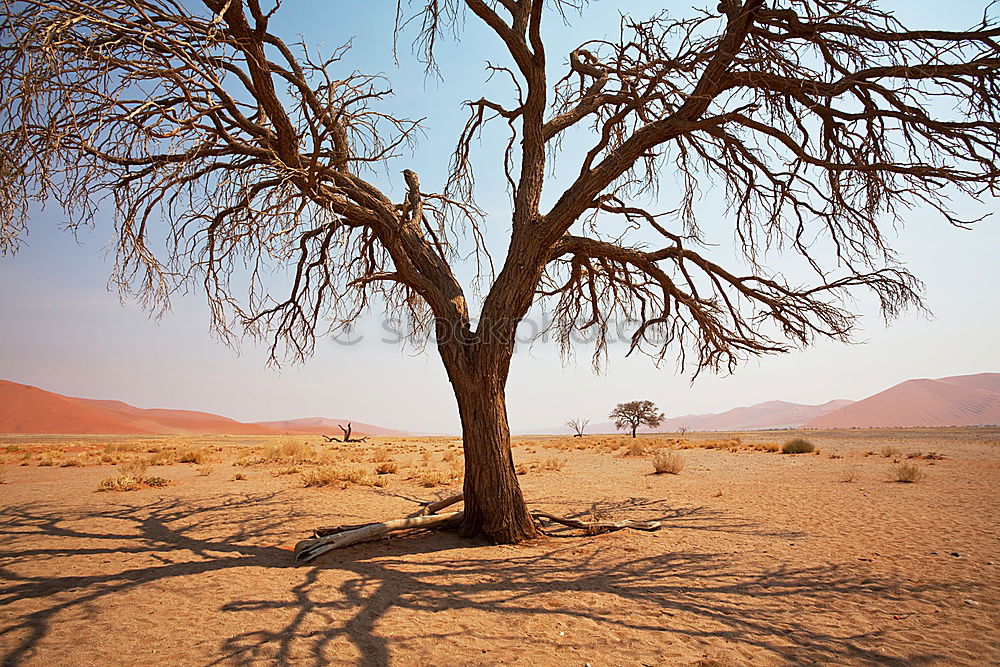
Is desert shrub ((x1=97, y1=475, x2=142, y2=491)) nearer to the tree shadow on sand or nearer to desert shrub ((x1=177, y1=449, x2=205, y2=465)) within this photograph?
the tree shadow on sand

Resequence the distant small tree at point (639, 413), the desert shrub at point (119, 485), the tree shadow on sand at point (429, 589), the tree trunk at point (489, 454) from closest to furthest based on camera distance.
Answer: the tree shadow on sand at point (429, 589), the tree trunk at point (489, 454), the desert shrub at point (119, 485), the distant small tree at point (639, 413)

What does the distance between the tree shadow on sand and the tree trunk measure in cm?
38

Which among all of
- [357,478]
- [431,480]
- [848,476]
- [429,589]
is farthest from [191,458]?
[848,476]

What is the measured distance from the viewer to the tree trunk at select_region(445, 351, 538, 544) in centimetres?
681

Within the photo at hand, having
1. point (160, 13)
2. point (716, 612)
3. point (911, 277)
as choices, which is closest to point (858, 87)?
point (911, 277)

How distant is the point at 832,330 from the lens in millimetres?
7336

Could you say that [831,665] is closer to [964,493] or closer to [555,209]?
[555,209]

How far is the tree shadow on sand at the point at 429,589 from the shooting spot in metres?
3.97

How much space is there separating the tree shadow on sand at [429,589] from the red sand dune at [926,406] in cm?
11316

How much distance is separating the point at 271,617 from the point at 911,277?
7.66 metres

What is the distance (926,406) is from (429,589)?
151 metres

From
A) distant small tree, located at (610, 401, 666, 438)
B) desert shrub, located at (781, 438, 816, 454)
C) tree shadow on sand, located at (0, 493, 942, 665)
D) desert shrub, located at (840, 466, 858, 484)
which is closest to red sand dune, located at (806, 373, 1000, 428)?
distant small tree, located at (610, 401, 666, 438)

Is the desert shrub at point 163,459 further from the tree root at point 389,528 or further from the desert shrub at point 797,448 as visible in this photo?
the desert shrub at point 797,448

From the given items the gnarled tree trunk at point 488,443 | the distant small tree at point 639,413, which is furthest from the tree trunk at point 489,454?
the distant small tree at point 639,413
